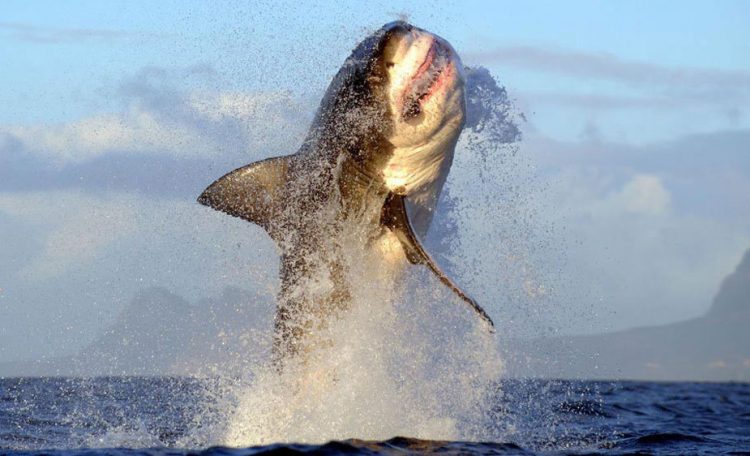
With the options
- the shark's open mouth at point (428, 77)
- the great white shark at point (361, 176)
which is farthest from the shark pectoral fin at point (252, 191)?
the shark's open mouth at point (428, 77)

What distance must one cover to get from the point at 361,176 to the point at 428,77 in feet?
4.67

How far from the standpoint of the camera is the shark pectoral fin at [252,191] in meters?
9.45

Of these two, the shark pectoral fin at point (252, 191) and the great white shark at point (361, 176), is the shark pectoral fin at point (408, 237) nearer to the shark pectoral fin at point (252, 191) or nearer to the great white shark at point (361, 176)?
the great white shark at point (361, 176)

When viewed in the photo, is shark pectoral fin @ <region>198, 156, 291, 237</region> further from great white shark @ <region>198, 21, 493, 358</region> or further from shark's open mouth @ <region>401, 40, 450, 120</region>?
shark's open mouth @ <region>401, 40, 450, 120</region>

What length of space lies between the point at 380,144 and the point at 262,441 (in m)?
3.38

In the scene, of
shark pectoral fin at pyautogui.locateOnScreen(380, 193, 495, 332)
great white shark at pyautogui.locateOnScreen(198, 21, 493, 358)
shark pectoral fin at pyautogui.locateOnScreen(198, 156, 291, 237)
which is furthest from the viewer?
shark pectoral fin at pyautogui.locateOnScreen(198, 156, 291, 237)

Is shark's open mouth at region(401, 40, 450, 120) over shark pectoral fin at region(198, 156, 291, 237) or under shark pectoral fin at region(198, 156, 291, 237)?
over

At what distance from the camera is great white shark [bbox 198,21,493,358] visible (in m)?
7.99

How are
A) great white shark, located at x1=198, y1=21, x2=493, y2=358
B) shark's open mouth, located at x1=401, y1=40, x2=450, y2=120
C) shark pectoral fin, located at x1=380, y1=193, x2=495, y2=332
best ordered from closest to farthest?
shark's open mouth, located at x1=401, y1=40, x2=450, y2=120 → great white shark, located at x1=198, y1=21, x2=493, y2=358 → shark pectoral fin, located at x1=380, y1=193, x2=495, y2=332

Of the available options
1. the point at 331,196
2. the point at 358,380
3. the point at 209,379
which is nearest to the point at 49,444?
the point at 209,379

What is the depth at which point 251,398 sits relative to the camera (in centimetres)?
→ 989

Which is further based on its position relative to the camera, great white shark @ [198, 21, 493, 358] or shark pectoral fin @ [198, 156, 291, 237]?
shark pectoral fin @ [198, 156, 291, 237]

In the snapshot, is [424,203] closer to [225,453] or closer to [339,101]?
[339,101]

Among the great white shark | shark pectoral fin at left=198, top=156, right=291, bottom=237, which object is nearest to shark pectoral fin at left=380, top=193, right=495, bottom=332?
the great white shark
